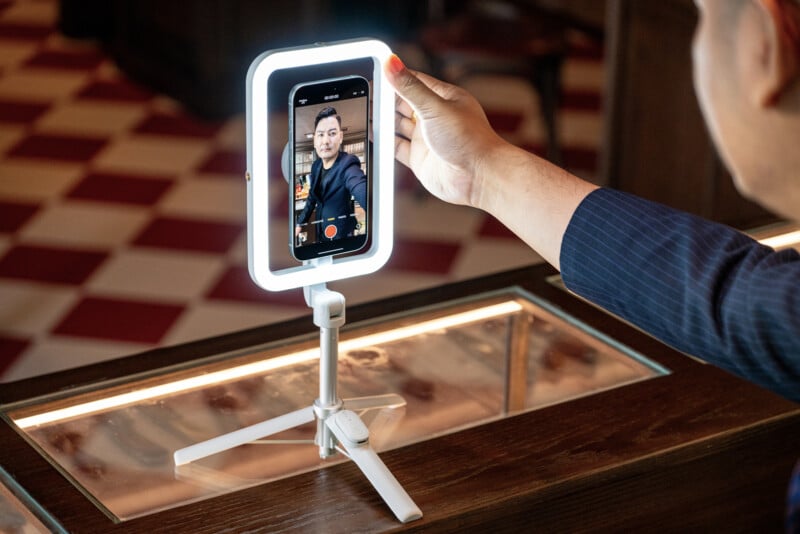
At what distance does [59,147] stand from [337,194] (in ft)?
11.3

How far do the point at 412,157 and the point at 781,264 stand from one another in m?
0.49

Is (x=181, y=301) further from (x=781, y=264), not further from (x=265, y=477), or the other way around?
(x=781, y=264)

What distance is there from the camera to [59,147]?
4.66 meters

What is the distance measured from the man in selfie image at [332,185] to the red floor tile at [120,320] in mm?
2035

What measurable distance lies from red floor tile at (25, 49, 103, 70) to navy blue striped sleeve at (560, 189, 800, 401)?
443 centimetres

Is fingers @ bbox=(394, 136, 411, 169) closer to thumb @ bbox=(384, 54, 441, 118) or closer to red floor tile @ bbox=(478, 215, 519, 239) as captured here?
thumb @ bbox=(384, 54, 441, 118)

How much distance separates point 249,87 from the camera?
1.34 metres

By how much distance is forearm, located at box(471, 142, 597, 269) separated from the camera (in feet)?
4.75

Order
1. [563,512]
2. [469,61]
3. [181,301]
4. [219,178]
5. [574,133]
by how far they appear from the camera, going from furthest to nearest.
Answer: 1. [574,133]
2. [219,178]
3. [469,61]
4. [181,301]
5. [563,512]

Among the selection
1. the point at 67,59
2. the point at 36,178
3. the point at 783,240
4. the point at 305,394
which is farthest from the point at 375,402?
the point at 67,59

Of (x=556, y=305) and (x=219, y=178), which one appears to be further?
(x=219, y=178)

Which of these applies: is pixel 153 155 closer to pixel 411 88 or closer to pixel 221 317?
pixel 221 317

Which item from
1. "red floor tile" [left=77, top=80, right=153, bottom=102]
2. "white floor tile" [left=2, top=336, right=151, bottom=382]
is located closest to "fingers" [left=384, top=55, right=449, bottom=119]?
"white floor tile" [left=2, top=336, right=151, bottom=382]

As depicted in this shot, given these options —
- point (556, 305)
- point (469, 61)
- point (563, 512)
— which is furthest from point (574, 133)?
point (563, 512)
